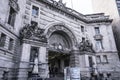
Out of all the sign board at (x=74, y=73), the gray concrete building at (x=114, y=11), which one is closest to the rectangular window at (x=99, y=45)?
the gray concrete building at (x=114, y=11)

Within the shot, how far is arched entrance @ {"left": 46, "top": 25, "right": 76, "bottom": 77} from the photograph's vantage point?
1927 cm

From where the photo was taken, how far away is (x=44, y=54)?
15.7m

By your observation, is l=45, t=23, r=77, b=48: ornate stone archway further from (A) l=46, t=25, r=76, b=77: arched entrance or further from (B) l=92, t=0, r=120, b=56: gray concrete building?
(B) l=92, t=0, r=120, b=56: gray concrete building

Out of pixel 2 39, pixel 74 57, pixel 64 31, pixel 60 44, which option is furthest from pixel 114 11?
pixel 2 39

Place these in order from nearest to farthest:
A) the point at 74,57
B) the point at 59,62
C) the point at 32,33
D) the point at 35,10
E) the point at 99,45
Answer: the point at 32,33, the point at 35,10, the point at 74,57, the point at 59,62, the point at 99,45

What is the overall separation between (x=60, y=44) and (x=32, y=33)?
6602 mm

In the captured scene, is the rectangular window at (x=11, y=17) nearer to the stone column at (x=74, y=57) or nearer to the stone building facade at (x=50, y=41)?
the stone building facade at (x=50, y=41)

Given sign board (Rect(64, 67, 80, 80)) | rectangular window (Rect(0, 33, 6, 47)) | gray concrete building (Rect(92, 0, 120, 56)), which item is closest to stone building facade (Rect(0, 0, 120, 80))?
rectangular window (Rect(0, 33, 6, 47))

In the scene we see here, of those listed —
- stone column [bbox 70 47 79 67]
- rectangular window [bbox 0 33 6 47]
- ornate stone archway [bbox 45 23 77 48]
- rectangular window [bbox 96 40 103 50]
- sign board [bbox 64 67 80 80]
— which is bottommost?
sign board [bbox 64 67 80 80]

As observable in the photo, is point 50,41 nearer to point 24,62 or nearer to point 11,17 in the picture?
point 24,62

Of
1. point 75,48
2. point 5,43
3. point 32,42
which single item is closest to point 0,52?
point 5,43

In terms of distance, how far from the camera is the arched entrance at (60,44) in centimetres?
1927

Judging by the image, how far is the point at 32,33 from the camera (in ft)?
50.5

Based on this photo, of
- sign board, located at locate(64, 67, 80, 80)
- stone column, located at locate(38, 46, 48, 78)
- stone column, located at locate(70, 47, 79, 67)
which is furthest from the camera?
stone column, located at locate(70, 47, 79, 67)
